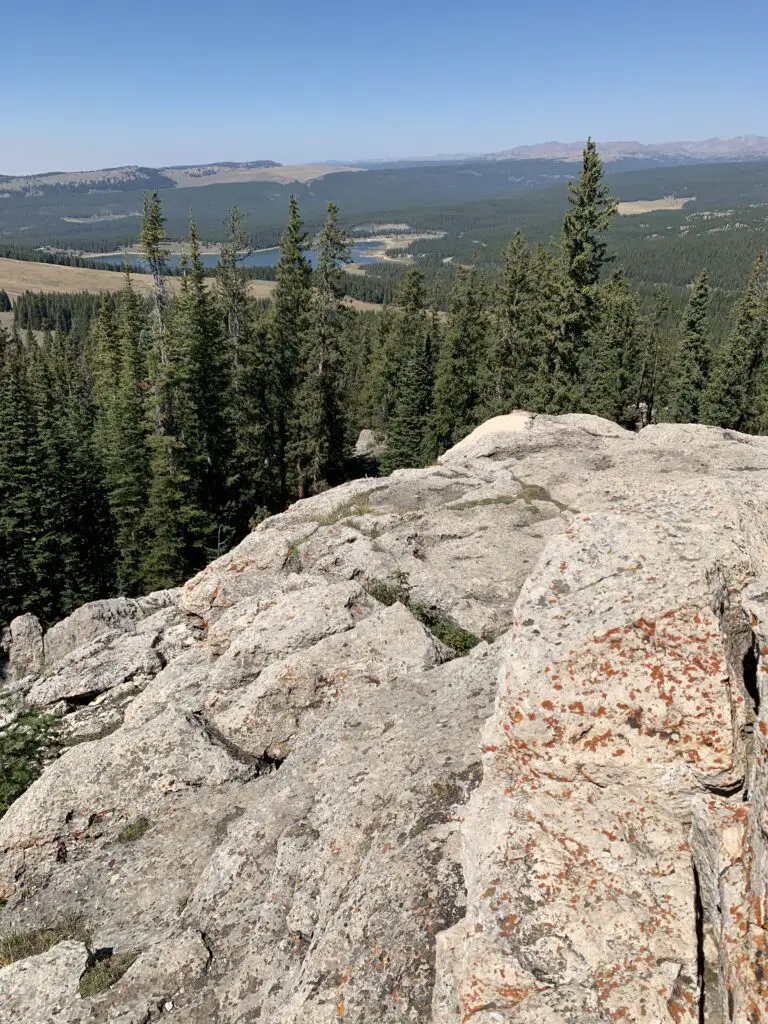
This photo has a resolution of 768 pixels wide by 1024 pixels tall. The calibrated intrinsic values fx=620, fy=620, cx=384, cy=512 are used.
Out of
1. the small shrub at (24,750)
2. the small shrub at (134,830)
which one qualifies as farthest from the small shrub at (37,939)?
the small shrub at (24,750)

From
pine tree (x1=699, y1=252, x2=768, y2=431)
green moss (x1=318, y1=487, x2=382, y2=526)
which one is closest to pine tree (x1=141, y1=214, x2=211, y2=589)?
green moss (x1=318, y1=487, x2=382, y2=526)

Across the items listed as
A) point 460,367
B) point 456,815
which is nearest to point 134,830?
point 456,815

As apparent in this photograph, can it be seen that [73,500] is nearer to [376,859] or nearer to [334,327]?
[334,327]

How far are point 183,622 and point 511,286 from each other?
36.5 meters

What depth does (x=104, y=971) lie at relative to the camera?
27.1ft

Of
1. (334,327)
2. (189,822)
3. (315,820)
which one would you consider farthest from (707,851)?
(334,327)

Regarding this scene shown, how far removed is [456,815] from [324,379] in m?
39.7

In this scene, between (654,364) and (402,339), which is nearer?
(402,339)

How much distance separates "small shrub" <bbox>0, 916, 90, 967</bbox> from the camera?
9125 millimetres

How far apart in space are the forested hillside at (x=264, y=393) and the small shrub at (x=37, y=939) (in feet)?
96.1

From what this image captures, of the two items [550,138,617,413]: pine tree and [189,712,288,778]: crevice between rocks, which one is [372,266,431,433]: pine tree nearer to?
[550,138,617,413]: pine tree

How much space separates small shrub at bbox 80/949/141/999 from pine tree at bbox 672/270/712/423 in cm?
5596

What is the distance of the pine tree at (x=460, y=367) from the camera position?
172 ft

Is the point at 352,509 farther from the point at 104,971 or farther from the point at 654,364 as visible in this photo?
the point at 654,364
